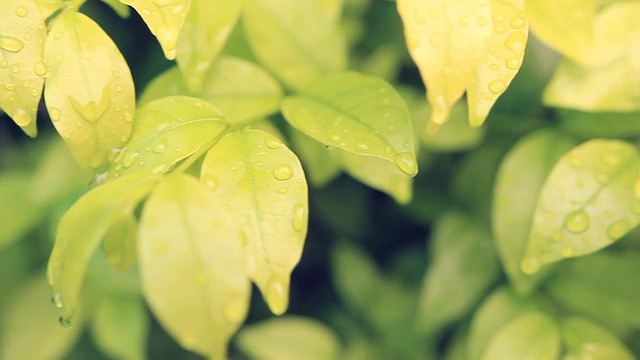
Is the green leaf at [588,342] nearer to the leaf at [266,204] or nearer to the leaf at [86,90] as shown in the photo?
the leaf at [266,204]

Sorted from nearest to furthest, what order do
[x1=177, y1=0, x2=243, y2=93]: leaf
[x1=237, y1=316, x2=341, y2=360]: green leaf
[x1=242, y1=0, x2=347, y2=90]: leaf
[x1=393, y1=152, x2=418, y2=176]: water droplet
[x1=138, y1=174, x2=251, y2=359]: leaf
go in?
1. [x1=138, y1=174, x2=251, y2=359]: leaf
2. [x1=393, y1=152, x2=418, y2=176]: water droplet
3. [x1=177, y1=0, x2=243, y2=93]: leaf
4. [x1=242, y1=0, x2=347, y2=90]: leaf
5. [x1=237, y1=316, x2=341, y2=360]: green leaf

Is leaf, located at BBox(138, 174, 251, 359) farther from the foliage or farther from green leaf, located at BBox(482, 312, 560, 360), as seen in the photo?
green leaf, located at BBox(482, 312, 560, 360)

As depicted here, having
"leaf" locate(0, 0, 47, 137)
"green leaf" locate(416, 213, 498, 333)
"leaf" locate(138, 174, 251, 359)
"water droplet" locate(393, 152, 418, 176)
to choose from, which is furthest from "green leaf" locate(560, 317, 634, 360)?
"leaf" locate(0, 0, 47, 137)

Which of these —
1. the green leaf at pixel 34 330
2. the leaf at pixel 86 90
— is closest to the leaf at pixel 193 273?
the leaf at pixel 86 90

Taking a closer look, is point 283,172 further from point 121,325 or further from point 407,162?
point 121,325

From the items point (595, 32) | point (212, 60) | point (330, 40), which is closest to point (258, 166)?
point (212, 60)

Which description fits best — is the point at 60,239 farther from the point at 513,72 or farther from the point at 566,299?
the point at 566,299
